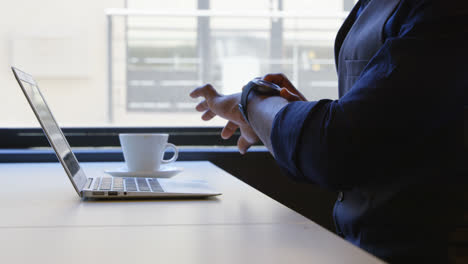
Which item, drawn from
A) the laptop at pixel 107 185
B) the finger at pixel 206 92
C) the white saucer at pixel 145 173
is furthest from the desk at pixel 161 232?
the finger at pixel 206 92

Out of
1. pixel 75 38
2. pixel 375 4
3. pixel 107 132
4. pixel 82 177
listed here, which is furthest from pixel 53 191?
pixel 75 38

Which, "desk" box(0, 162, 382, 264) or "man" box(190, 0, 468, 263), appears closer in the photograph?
"desk" box(0, 162, 382, 264)

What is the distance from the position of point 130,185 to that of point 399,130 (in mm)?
472

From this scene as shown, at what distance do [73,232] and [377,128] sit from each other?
1.52 feet

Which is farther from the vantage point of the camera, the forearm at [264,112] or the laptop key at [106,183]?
the forearm at [264,112]

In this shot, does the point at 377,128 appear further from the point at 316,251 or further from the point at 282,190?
the point at 282,190

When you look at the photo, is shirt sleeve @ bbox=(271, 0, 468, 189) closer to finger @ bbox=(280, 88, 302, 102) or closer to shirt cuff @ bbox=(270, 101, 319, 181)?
shirt cuff @ bbox=(270, 101, 319, 181)

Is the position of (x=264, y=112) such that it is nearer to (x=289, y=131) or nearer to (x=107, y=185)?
(x=289, y=131)

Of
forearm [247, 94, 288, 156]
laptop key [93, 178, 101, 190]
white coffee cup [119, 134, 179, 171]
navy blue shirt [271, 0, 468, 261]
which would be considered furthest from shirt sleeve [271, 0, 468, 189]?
white coffee cup [119, 134, 179, 171]

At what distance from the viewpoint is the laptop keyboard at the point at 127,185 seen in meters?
0.94

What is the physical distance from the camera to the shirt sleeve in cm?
84

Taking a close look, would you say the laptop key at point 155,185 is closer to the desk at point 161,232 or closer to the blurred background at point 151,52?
the desk at point 161,232

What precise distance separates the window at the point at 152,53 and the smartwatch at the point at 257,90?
2.87 ft

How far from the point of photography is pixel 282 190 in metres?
1.84
